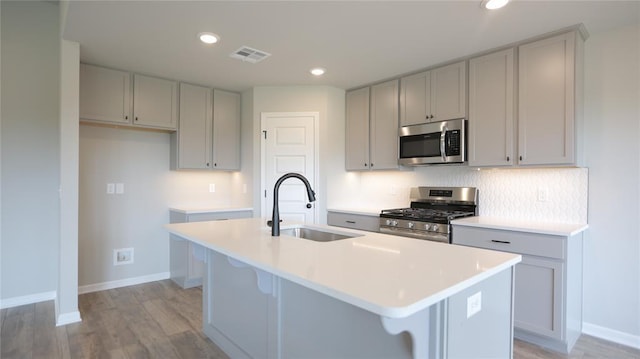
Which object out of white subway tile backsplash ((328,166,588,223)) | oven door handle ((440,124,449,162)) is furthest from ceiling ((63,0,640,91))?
white subway tile backsplash ((328,166,588,223))

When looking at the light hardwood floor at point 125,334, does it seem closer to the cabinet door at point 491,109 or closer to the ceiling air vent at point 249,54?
the cabinet door at point 491,109

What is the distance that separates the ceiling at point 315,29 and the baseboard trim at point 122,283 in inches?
91.0

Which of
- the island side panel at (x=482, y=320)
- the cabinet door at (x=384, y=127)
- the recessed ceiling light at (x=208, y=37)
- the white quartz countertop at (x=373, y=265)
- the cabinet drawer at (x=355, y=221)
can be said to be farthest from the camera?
the cabinet door at (x=384, y=127)

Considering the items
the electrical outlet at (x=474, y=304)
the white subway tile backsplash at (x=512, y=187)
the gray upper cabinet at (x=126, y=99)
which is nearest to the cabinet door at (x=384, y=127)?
the white subway tile backsplash at (x=512, y=187)

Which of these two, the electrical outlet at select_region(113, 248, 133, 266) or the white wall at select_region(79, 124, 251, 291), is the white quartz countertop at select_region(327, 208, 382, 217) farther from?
the electrical outlet at select_region(113, 248, 133, 266)

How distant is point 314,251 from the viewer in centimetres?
155

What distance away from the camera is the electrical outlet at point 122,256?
12.5ft

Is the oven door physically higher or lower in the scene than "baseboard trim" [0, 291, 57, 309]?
higher

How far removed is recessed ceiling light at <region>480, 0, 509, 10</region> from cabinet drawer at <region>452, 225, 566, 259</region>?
1576mm

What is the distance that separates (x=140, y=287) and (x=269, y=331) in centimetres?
261

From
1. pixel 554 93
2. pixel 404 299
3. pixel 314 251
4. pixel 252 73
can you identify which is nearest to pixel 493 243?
pixel 554 93

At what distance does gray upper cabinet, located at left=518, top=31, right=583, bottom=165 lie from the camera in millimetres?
2508

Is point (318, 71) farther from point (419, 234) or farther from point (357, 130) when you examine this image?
point (419, 234)

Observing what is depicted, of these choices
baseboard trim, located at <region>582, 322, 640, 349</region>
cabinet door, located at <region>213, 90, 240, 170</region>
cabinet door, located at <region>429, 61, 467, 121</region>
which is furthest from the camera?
cabinet door, located at <region>213, 90, 240, 170</region>
